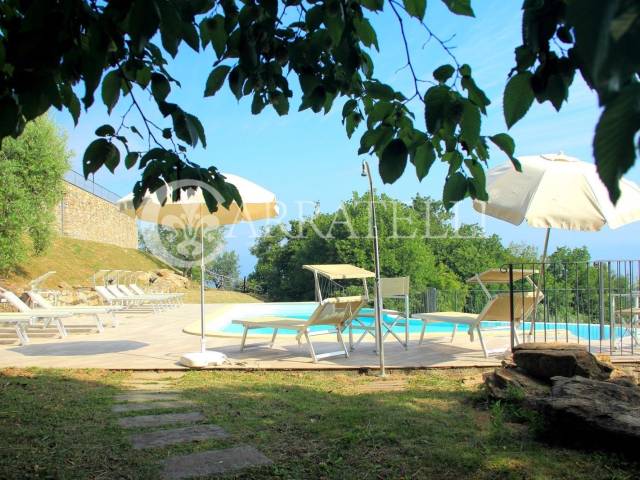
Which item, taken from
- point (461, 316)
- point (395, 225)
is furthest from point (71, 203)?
point (461, 316)

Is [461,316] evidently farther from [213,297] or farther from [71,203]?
[71,203]

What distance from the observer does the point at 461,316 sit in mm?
6840

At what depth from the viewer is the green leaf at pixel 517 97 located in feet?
3.97

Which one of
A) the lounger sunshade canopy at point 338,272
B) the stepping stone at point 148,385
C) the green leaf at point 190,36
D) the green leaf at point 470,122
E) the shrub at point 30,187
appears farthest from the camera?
the shrub at point 30,187

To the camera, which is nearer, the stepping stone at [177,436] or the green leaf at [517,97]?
the green leaf at [517,97]

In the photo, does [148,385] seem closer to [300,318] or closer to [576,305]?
[576,305]

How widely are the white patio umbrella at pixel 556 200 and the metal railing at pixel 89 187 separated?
69.3 ft

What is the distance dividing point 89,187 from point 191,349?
26.6 metres

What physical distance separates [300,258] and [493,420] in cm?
1878

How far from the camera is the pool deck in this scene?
5.85m

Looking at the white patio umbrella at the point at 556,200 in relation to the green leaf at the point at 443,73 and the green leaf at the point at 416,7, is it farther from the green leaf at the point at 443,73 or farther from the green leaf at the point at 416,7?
the green leaf at the point at 443,73

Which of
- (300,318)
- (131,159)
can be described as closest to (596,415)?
(131,159)

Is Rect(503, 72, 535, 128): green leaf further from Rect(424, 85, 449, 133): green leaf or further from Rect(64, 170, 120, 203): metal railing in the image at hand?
Rect(64, 170, 120, 203): metal railing

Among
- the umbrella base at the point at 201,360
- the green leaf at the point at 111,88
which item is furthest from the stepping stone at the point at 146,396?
the green leaf at the point at 111,88
